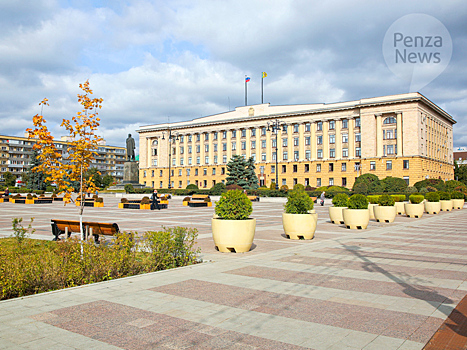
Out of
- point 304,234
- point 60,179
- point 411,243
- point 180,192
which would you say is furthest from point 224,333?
point 180,192

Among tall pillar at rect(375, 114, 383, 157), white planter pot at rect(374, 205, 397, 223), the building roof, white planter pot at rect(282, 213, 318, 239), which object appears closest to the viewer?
white planter pot at rect(282, 213, 318, 239)

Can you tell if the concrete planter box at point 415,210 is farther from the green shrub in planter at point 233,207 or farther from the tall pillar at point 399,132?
the tall pillar at point 399,132

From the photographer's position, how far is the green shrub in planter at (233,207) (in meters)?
10.3

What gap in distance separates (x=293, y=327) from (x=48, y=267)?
14.0 feet

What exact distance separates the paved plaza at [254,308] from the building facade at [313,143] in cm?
5245

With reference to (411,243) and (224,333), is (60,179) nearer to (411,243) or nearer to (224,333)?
(224,333)

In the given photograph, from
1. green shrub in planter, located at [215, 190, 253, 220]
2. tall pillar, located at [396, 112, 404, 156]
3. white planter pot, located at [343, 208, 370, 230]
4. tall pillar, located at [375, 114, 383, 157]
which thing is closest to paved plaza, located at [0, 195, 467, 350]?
green shrub in planter, located at [215, 190, 253, 220]

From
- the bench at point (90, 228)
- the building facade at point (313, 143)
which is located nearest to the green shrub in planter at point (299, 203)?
the bench at point (90, 228)

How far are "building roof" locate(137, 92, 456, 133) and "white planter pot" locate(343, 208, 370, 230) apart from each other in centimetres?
5807

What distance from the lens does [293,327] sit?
4.67 m

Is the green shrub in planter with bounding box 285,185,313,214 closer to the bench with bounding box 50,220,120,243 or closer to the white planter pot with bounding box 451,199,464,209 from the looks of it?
the bench with bounding box 50,220,120,243

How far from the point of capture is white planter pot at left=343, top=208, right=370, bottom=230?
54.0 ft

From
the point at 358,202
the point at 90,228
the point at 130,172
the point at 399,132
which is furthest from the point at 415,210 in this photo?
the point at 399,132

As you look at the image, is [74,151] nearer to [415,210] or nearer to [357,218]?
[357,218]
